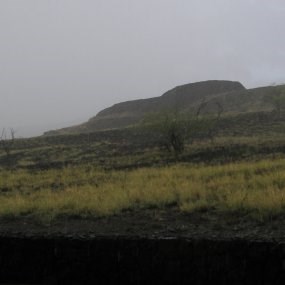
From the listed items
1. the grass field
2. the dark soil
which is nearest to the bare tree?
the grass field

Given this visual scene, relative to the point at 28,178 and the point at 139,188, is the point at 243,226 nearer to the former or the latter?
the point at 139,188

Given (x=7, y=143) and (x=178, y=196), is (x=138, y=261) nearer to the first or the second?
(x=178, y=196)

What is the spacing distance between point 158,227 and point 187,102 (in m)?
79.4

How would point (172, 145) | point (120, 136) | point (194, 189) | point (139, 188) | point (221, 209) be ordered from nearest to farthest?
point (221, 209) < point (194, 189) < point (139, 188) < point (172, 145) < point (120, 136)

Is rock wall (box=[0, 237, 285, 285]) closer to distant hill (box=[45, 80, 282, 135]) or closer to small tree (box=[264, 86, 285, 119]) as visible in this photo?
small tree (box=[264, 86, 285, 119])

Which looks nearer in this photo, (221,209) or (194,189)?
(221,209)

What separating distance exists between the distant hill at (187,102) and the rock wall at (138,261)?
213 feet

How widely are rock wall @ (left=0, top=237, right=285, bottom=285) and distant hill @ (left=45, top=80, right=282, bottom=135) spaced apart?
64791mm

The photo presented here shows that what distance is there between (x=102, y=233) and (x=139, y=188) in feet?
19.1

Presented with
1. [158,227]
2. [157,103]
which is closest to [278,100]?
[157,103]

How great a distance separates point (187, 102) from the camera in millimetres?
89750

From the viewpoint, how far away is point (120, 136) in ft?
178

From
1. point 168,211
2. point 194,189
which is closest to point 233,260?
point 168,211

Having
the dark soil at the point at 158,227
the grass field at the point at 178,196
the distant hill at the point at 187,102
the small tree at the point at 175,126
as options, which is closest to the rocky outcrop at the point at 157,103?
the distant hill at the point at 187,102
